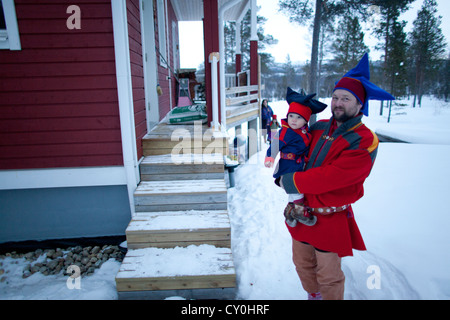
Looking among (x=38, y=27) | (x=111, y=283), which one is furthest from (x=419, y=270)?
(x=38, y=27)

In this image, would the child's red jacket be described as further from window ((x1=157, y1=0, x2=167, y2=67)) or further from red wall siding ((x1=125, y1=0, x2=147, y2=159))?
window ((x1=157, y1=0, x2=167, y2=67))

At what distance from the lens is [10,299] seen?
2.67 meters

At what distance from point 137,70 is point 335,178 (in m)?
3.12

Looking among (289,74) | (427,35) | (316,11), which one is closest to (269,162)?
(316,11)

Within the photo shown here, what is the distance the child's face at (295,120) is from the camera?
1.86 meters

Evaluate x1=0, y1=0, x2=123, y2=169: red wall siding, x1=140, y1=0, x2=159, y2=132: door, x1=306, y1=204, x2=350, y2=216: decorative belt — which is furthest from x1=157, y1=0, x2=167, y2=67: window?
x1=306, y1=204, x2=350, y2=216: decorative belt

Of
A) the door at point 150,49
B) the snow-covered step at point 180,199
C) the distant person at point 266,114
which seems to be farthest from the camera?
the distant person at point 266,114

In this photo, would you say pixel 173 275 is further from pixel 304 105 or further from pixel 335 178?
pixel 304 105

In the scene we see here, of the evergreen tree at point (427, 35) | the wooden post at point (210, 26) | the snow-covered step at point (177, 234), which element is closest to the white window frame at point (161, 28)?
the wooden post at point (210, 26)

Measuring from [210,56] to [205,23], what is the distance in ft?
1.59

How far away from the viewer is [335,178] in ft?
5.18

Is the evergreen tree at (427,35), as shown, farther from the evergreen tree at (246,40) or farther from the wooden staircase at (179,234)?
the wooden staircase at (179,234)

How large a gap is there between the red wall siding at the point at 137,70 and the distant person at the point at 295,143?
7.51ft

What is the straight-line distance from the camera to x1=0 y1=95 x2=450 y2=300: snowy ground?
2584 mm
